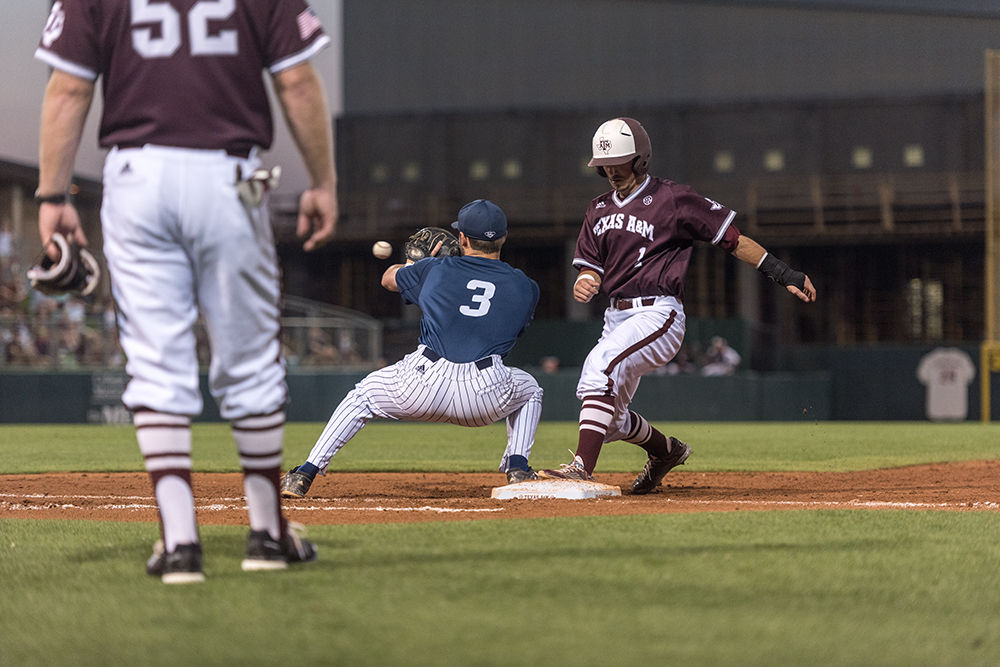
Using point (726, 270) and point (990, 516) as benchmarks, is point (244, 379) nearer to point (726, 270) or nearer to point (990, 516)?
point (990, 516)

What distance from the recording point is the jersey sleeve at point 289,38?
3.47 meters

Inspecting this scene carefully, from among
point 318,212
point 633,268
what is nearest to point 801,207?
point 633,268

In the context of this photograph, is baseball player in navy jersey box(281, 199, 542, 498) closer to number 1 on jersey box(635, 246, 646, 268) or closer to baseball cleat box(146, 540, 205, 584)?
number 1 on jersey box(635, 246, 646, 268)

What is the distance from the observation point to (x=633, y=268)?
6031mm

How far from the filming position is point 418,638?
2.60 meters

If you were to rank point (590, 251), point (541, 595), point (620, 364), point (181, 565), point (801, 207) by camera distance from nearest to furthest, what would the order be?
point (541, 595) < point (181, 565) < point (620, 364) < point (590, 251) < point (801, 207)

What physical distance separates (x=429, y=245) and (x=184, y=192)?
316cm

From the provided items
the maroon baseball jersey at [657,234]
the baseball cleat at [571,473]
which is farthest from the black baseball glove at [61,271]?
the maroon baseball jersey at [657,234]

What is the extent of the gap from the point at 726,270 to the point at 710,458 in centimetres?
2191

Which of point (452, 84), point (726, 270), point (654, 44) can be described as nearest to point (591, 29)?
point (654, 44)

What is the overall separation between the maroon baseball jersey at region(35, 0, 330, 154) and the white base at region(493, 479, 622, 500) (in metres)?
2.57

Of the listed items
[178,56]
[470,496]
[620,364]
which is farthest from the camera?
[470,496]

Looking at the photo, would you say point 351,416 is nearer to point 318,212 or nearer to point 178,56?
point 318,212

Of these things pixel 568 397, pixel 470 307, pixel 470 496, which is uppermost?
pixel 470 307
